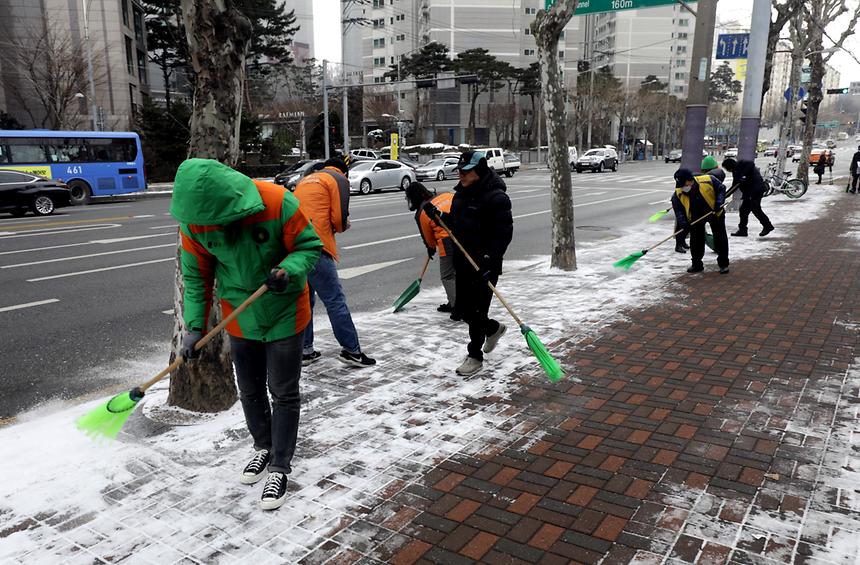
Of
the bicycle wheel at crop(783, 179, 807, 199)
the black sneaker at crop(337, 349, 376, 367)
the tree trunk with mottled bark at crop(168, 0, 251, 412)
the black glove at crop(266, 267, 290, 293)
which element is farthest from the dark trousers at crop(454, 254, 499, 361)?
the bicycle wheel at crop(783, 179, 807, 199)

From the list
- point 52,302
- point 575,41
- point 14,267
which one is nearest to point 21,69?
point 14,267

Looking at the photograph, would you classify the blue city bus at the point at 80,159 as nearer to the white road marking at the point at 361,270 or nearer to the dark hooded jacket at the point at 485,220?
the white road marking at the point at 361,270

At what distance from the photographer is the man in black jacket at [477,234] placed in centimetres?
500

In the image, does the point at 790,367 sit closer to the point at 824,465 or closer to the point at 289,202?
the point at 824,465

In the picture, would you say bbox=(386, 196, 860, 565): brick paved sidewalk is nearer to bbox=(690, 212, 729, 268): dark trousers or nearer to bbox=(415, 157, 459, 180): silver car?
bbox=(690, 212, 729, 268): dark trousers

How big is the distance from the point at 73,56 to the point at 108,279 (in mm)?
29465

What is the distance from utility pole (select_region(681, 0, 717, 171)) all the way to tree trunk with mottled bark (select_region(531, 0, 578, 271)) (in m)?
5.17

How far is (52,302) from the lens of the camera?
796 cm

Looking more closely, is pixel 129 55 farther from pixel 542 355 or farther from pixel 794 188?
pixel 542 355

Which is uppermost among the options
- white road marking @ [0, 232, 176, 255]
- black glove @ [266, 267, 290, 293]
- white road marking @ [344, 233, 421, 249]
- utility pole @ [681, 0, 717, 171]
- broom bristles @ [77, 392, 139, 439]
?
utility pole @ [681, 0, 717, 171]

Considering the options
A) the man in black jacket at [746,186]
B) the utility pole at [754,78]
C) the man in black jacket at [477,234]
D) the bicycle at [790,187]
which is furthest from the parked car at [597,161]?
the man in black jacket at [477,234]

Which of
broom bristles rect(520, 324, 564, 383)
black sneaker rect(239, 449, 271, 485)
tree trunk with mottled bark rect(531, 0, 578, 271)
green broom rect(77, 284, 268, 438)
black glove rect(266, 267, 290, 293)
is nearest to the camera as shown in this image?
black glove rect(266, 267, 290, 293)

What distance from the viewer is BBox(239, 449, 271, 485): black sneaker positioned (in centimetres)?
346

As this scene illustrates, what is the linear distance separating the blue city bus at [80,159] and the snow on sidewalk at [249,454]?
69.4 ft
